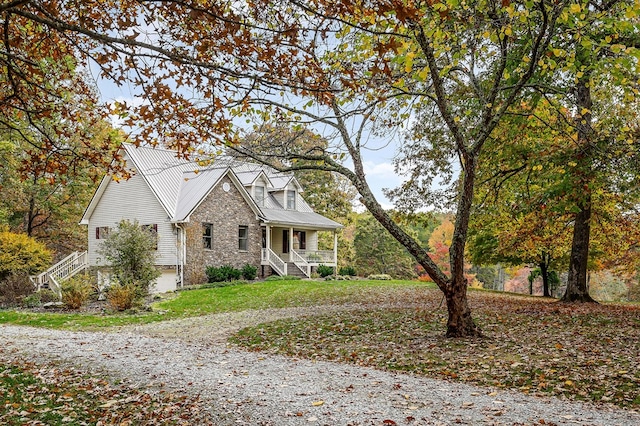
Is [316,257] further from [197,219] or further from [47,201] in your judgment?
[47,201]

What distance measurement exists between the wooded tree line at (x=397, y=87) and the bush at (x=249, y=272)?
13381 millimetres

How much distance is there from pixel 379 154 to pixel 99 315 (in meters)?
10.9

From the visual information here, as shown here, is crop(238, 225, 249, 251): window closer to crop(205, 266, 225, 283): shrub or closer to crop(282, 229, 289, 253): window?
crop(205, 266, 225, 283): shrub

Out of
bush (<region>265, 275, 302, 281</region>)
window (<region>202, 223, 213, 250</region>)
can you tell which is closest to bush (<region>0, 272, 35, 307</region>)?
window (<region>202, 223, 213, 250</region>)

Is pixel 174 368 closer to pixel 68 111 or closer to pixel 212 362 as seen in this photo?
pixel 212 362

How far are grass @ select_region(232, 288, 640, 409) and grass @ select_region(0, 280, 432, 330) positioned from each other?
3886 mm

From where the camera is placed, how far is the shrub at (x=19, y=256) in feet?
64.4

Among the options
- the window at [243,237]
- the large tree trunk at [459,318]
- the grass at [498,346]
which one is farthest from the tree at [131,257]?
the large tree trunk at [459,318]

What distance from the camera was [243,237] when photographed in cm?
2662

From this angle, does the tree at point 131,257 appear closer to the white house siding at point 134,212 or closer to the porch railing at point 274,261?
the white house siding at point 134,212

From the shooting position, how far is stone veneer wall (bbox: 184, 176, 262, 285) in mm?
23688

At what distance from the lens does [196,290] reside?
69.6ft

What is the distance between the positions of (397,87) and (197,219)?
18308mm

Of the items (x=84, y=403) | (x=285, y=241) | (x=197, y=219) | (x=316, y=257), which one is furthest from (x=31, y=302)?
(x=316, y=257)
